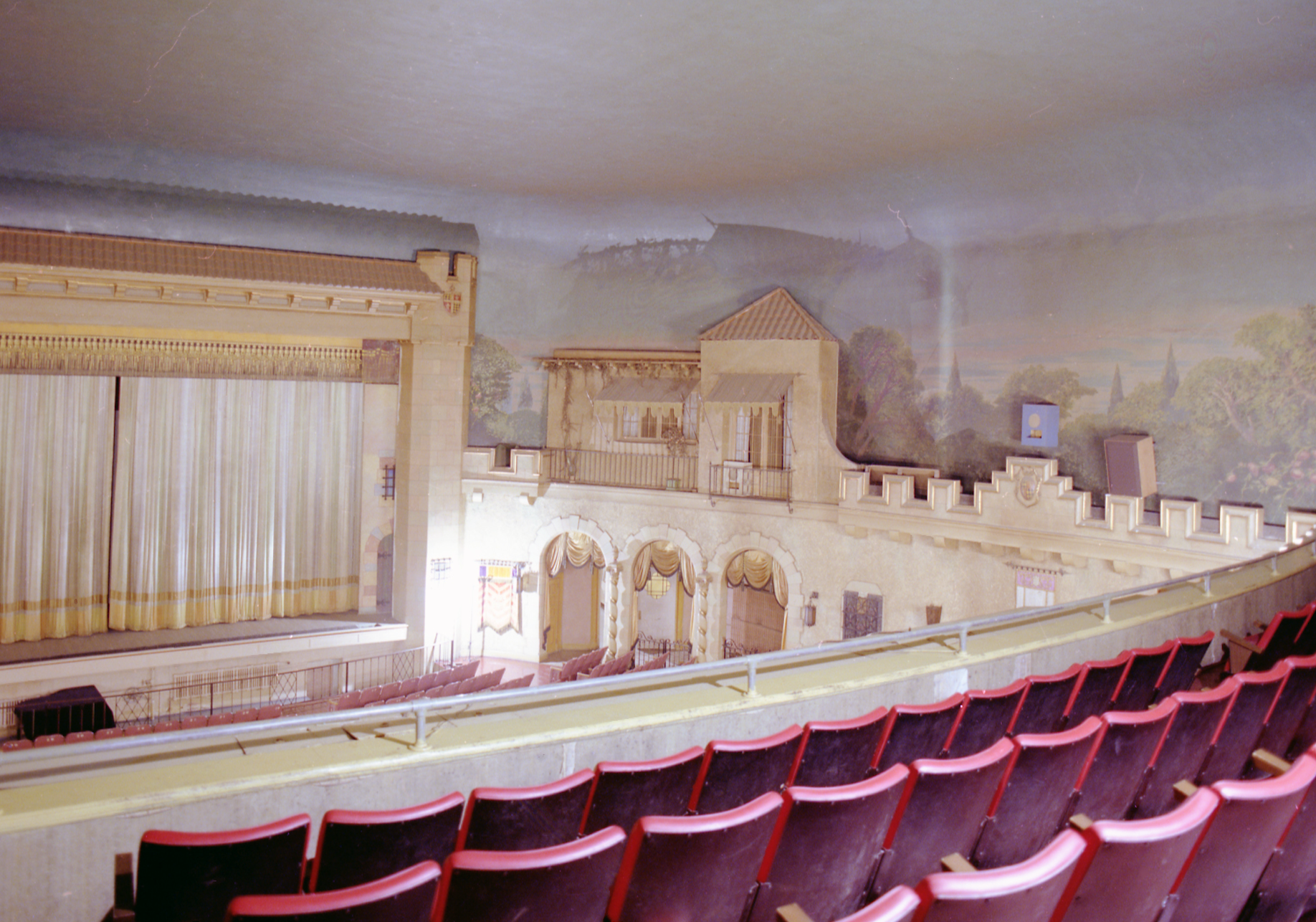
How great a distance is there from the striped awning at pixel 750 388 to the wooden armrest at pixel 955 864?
42.5 feet

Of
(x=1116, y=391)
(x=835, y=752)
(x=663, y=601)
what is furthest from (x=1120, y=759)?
(x=663, y=601)

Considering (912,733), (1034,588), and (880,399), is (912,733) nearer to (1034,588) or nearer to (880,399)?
(1034,588)

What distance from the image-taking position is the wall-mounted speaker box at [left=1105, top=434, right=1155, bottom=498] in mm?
12266

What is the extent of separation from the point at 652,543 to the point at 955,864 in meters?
14.5

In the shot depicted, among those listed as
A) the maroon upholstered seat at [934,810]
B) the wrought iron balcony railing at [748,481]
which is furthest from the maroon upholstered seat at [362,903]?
the wrought iron balcony railing at [748,481]

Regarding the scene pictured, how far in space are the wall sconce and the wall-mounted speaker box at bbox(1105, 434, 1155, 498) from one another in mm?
5028

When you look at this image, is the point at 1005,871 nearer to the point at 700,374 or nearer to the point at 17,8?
the point at 17,8

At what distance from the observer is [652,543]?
17375 millimetres

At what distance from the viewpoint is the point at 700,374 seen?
675 inches

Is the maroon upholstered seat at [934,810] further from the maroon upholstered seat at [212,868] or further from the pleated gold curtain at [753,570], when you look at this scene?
the pleated gold curtain at [753,570]

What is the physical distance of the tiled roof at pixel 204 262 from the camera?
44.8 ft

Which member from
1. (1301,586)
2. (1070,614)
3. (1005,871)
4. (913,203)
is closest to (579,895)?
(1005,871)

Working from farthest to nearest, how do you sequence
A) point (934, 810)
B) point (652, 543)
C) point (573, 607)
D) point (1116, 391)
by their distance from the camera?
point (573, 607)
point (652, 543)
point (1116, 391)
point (934, 810)

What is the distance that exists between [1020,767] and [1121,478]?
1065cm
